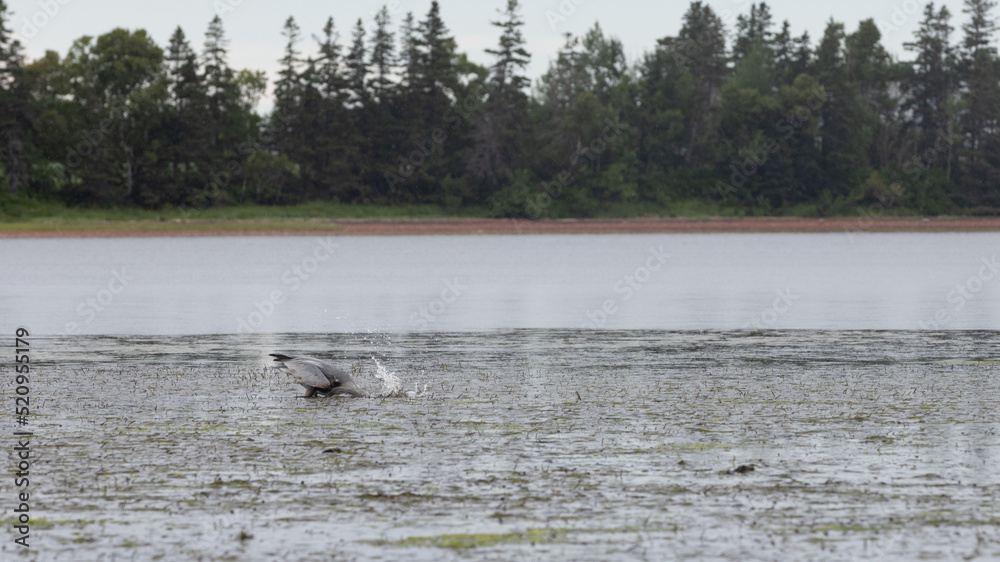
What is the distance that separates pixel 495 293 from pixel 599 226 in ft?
322

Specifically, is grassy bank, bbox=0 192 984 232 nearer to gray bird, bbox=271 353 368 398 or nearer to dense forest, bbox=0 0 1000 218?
dense forest, bbox=0 0 1000 218

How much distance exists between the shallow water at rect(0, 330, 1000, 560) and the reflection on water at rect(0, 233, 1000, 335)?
935cm

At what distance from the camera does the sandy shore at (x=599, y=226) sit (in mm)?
129125

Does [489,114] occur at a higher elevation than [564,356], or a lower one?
higher

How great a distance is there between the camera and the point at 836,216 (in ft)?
473

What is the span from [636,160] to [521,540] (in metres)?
137

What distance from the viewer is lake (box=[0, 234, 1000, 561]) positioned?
966 centimetres

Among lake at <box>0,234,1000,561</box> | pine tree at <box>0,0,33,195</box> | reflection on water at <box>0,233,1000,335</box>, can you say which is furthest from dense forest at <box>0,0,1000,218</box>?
lake at <box>0,234,1000,561</box>

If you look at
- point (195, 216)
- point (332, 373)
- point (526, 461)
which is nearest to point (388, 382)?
point (332, 373)

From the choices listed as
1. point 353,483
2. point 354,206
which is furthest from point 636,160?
point 353,483

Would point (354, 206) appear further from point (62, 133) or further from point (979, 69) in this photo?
point (979, 69)

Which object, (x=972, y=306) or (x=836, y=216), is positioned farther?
(x=836, y=216)

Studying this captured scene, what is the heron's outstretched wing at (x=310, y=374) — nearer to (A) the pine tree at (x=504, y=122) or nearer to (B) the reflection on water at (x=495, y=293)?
(B) the reflection on water at (x=495, y=293)

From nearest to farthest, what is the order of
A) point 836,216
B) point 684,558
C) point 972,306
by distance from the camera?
point 684,558 → point 972,306 → point 836,216
